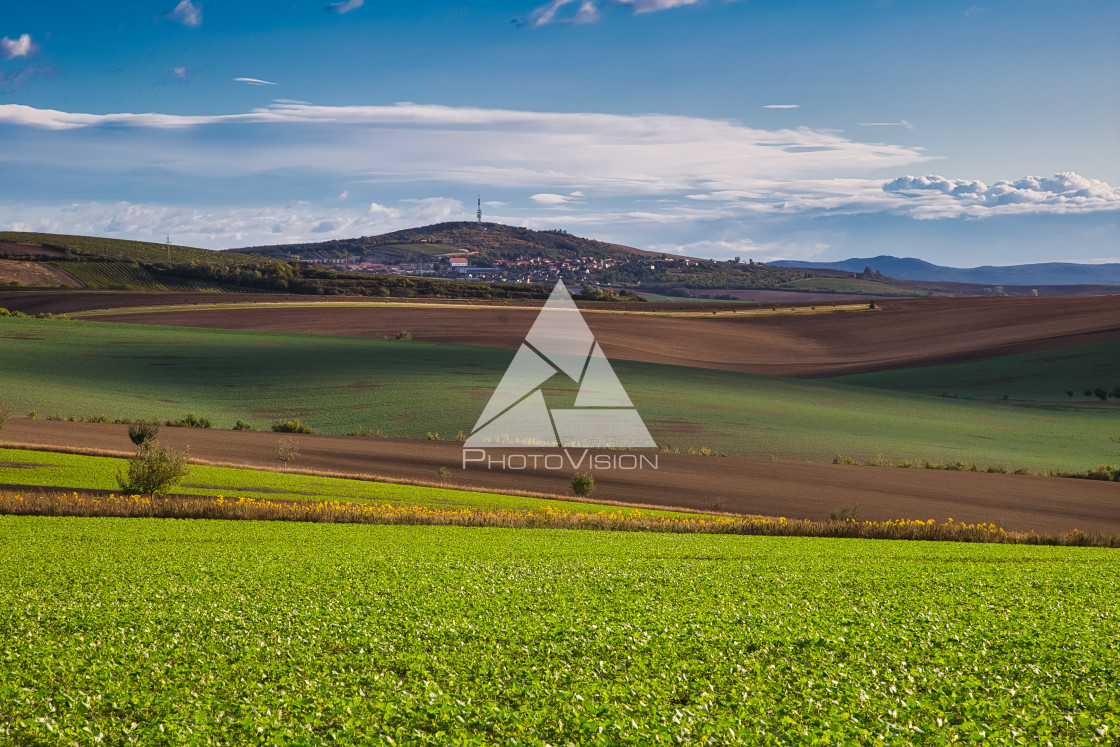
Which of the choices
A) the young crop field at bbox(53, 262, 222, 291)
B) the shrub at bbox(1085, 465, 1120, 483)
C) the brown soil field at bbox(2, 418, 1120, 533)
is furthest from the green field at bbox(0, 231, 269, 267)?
the shrub at bbox(1085, 465, 1120, 483)

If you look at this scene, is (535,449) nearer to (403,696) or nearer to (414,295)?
(403,696)

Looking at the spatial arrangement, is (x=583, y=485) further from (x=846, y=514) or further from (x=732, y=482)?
(x=846, y=514)

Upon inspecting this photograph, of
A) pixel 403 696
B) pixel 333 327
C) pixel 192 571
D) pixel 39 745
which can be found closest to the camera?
pixel 39 745

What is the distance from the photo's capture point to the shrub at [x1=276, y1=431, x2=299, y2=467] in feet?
146

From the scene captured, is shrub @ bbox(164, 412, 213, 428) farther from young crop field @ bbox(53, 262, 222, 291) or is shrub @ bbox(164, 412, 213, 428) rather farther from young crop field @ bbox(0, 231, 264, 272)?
young crop field @ bbox(0, 231, 264, 272)

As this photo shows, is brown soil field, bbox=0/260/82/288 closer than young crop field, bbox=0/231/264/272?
→ Yes

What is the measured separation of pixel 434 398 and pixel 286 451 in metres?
22.9

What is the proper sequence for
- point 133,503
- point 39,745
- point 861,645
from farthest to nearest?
point 133,503, point 861,645, point 39,745

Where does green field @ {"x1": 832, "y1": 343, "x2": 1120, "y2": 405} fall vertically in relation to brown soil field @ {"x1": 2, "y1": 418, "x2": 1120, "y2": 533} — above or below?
above

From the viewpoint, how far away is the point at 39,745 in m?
9.44

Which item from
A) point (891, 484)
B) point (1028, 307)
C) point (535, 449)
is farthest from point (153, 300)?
point (1028, 307)

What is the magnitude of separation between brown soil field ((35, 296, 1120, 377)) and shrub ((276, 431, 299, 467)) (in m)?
52.8

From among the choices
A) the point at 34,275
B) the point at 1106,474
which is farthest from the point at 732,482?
the point at 34,275

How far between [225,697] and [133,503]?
2316 centimetres
